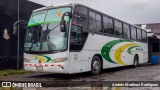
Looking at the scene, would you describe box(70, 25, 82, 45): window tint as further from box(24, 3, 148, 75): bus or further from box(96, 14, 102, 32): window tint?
box(96, 14, 102, 32): window tint

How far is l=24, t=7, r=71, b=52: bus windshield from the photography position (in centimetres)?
1015

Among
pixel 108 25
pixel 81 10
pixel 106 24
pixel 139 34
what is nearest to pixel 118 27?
pixel 108 25

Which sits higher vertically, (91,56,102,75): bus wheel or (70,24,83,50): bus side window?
(70,24,83,50): bus side window

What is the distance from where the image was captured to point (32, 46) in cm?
1079

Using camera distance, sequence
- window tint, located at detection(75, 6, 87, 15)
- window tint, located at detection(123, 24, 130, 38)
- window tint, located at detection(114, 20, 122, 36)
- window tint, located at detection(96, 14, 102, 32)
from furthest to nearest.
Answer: window tint, located at detection(123, 24, 130, 38)
window tint, located at detection(114, 20, 122, 36)
window tint, located at detection(96, 14, 102, 32)
window tint, located at detection(75, 6, 87, 15)

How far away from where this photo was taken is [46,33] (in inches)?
412

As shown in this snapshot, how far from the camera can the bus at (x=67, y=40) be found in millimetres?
10078

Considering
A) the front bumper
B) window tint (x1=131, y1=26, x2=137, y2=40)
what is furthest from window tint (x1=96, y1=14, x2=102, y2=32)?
window tint (x1=131, y1=26, x2=137, y2=40)

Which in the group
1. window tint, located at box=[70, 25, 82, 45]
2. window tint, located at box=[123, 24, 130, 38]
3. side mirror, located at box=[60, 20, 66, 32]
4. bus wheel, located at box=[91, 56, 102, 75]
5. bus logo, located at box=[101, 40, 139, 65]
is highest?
window tint, located at box=[123, 24, 130, 38]

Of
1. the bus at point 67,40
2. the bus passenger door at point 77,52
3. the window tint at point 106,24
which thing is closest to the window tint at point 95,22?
the bus at point 67,40

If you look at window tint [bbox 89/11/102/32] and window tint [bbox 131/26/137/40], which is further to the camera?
window tint [bbox 131/26/137/40]

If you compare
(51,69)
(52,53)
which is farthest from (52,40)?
(51,69)

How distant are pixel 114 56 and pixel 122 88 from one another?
6.36 m

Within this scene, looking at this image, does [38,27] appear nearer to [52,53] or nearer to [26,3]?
[52,53]
